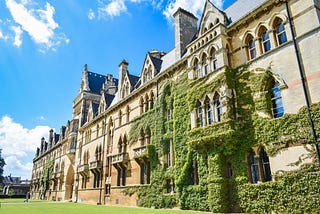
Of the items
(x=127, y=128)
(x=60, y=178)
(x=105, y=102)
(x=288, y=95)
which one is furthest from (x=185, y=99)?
(x=60, y=178)

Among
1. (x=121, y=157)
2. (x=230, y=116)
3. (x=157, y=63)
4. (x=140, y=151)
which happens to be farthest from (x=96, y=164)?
(x=230, y=116)

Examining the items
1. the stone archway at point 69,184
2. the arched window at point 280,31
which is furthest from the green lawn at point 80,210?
the stone archway at point 69,184

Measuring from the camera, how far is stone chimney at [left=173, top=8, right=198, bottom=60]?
25812 millimetres

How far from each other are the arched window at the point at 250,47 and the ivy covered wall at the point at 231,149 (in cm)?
137

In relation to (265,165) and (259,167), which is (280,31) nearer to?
(265,165)

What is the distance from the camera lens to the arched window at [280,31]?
1622cm

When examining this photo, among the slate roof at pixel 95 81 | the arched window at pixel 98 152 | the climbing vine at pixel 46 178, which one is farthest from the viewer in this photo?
the climbing vine at pixel 46 178

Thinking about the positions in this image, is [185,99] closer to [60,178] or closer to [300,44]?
[300,44]

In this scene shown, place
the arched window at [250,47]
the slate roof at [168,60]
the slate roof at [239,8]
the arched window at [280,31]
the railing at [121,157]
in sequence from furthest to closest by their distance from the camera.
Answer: the railing at [121,157], the slate roof at [168,60], the slate roof at [239,8], the arched window at [250,47], the arched window at [280,31]

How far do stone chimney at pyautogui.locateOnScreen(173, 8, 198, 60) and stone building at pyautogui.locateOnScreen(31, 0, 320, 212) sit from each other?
139mm

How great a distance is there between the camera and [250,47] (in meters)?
18.5

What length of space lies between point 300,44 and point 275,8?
11.6 feet

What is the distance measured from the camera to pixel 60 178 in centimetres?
5325

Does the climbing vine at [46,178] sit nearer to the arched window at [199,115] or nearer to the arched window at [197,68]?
the arched window at [199,115]
